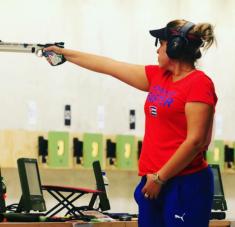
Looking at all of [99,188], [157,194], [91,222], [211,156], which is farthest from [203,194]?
[211,156]

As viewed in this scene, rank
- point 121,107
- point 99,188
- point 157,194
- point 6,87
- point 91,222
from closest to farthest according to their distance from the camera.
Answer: point 157,194 < point 91,222 < point 99,188 < point 6,87 < point 121,107

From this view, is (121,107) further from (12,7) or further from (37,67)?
(12,7)

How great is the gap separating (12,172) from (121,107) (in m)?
1.15

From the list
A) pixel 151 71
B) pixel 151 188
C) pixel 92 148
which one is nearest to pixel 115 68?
pixel 151 71

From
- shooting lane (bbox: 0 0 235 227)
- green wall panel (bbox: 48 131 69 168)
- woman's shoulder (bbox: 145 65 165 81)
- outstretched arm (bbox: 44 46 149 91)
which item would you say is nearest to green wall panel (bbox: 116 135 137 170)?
shooting lane (bbox: 0 0 235 227)

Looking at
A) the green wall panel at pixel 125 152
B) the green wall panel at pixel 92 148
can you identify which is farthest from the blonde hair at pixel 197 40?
the green wall panel at pixel 125 152

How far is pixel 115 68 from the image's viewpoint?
3.15m

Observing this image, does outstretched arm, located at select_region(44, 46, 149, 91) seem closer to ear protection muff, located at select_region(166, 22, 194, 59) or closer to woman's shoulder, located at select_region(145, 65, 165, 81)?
woman's shoulder, located at select_region(145, 65, 165, 81)

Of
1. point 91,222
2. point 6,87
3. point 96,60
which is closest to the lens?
point 96,60

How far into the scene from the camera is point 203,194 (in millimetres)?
2799

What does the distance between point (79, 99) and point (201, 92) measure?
3283 mm

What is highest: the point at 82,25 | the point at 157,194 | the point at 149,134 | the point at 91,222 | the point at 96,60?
the point at 82,25

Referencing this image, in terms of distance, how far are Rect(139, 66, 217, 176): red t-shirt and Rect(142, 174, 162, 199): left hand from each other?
0.06 meters

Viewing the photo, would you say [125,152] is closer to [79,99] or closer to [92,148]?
[92,148]
